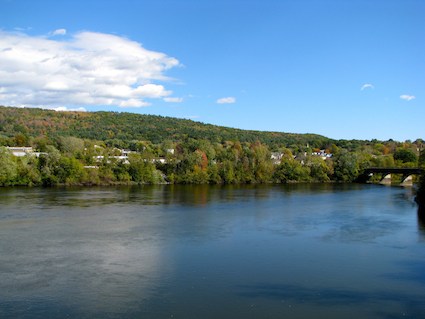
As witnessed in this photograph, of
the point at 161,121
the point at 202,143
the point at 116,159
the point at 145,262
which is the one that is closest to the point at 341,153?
the point at 202,143

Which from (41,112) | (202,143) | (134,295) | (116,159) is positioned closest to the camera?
(134,295)

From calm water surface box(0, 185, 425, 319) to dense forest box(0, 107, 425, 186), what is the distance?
838 inches

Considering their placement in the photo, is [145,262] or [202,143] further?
[202,143]

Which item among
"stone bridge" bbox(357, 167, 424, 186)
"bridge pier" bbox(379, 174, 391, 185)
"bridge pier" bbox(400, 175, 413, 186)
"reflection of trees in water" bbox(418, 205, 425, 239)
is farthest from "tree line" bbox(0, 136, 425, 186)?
"reflection of trees in water" bbox(418, 205, 425, 239)

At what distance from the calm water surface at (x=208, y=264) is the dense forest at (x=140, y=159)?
838 inches

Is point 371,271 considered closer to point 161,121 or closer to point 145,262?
point 145,262

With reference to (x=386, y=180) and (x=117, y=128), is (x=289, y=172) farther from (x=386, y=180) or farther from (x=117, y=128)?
(x=117, y=128)

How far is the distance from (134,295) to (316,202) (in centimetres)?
2523

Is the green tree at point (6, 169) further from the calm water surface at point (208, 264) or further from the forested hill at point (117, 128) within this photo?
the forested hill at point (117, 128)

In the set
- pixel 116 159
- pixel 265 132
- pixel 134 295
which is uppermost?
pixel 265 132

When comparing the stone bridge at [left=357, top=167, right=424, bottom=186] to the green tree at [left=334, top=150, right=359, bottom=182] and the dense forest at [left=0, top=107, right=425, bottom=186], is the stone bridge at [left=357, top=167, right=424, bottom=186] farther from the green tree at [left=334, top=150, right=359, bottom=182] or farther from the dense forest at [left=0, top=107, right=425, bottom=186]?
the green tree at [left=334, top=150, right=359, bottom=182]

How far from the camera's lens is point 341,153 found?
222 feet

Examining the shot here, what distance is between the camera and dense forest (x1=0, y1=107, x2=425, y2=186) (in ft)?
159

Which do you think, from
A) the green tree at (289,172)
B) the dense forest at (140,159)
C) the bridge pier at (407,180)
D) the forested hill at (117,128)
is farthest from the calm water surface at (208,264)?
the forested hill at (117,128)
